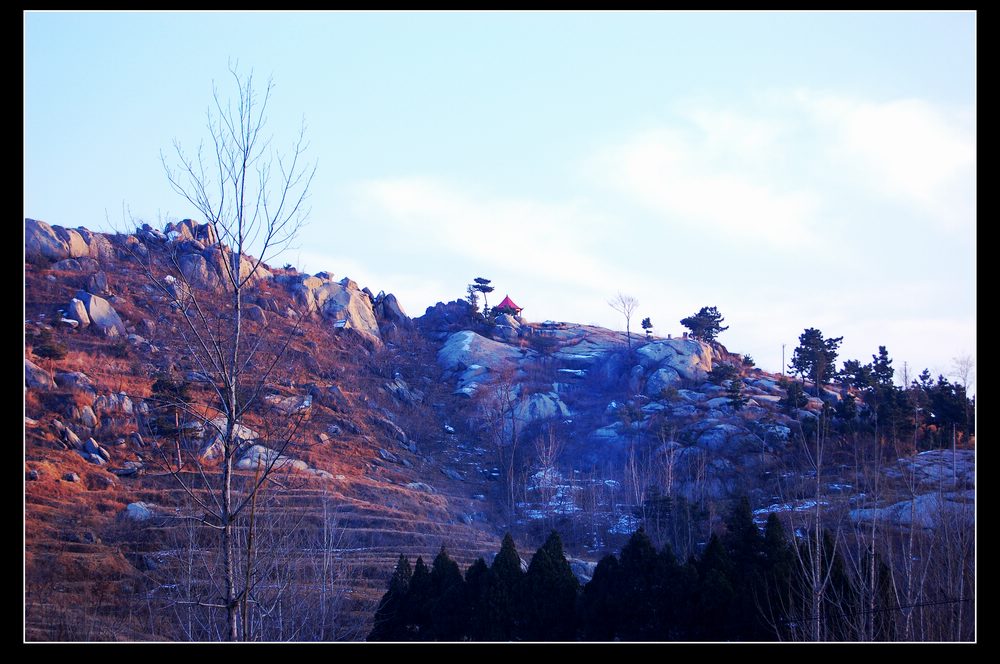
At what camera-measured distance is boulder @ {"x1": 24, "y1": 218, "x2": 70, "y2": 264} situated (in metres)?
38.5

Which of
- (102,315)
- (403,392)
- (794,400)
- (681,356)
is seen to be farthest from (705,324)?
(102,315)

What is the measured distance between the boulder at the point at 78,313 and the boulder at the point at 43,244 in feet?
18.0

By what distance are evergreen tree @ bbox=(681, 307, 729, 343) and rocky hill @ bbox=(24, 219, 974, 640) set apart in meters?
1.15

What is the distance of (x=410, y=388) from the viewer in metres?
39.8

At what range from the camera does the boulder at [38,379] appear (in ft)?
89.5

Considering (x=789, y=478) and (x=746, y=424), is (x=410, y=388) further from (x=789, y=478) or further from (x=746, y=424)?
(x=789, y=478)

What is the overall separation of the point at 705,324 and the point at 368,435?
1915 centimetres

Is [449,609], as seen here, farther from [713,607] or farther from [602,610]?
[713,607]

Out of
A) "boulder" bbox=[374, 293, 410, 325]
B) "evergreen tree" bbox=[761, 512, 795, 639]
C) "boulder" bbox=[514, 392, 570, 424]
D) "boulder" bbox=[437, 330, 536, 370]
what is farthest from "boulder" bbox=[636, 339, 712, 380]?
"evergreen tree" bbox=[761, 512, 795, 639]

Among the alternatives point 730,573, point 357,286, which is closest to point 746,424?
point 730,573

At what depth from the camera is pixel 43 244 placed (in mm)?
38938

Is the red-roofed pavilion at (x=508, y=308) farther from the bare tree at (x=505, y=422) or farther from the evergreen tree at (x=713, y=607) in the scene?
the evergreen tree at (x=713, y=607)

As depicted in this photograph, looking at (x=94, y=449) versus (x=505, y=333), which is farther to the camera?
(x=505, y=333)
